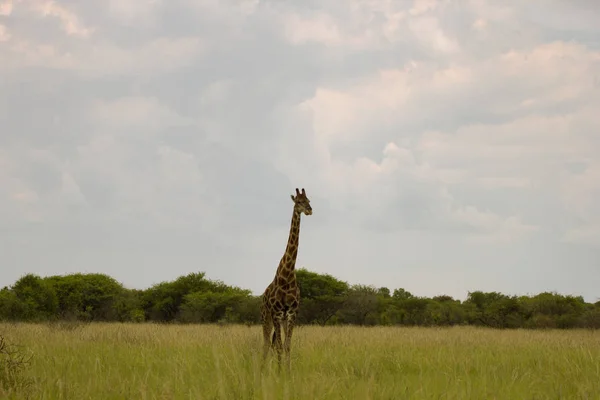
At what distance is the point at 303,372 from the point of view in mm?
8742

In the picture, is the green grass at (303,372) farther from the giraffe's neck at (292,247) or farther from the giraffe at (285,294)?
the giraffe's neck at (292,247)

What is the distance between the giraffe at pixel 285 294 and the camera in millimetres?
11547

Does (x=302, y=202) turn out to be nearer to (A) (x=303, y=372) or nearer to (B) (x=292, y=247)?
(B) (x=292, y=247)

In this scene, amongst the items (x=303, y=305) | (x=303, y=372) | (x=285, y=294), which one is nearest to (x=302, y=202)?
(x=285, y=294)

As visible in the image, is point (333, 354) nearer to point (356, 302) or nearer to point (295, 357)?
point (295, 357)

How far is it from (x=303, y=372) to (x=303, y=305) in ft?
103

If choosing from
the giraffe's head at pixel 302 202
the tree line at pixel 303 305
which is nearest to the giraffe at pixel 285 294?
the giraffe's head at pixel 302 202

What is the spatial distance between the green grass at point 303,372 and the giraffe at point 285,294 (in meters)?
0.48

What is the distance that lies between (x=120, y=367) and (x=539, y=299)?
108 feet

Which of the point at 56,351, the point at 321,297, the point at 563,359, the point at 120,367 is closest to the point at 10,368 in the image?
the point at 120,367

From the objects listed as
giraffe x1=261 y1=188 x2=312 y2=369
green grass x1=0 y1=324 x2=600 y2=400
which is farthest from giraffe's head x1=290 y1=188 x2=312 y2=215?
green grass x1=0 y1=324 x2=600 y2=400

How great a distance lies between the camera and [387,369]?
33.3 feet

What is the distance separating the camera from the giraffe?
1155cm

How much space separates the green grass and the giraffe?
0.48 m
